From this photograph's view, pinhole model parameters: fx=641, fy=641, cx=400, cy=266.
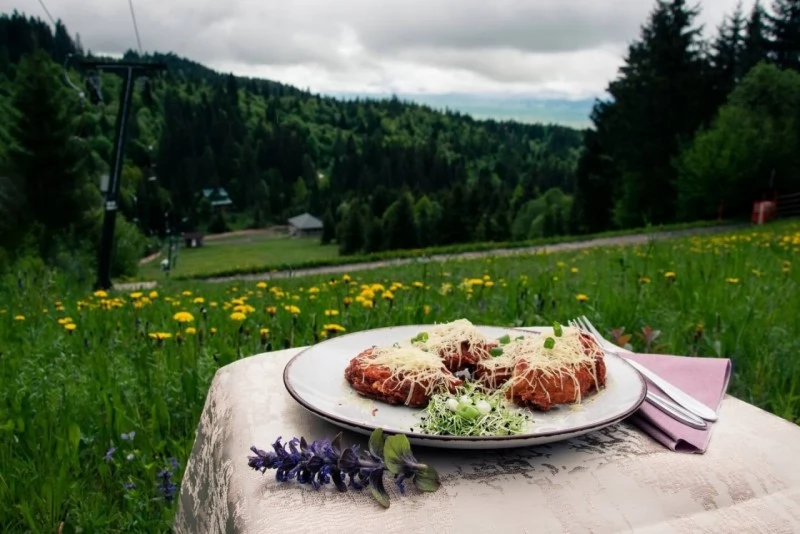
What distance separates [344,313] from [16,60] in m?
82.5

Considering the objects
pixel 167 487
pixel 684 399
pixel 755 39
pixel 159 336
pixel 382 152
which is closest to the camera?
pixel 684 399

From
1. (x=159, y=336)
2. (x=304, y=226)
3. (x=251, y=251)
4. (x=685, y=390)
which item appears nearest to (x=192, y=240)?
(x=251, y=251)

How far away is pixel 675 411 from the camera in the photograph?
123cm

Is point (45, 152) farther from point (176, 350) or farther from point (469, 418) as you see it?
point (469, 418)

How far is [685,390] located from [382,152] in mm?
115688

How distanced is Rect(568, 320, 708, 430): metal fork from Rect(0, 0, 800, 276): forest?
12.4 m

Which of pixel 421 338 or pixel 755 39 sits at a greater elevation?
pixel 755 39

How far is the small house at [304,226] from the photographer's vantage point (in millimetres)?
105625

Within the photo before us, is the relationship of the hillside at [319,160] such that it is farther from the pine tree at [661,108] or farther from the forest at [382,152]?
the pine tree at [661,108]

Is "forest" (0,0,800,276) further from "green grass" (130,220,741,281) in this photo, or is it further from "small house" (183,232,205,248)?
"green grass" (130,220,741,281)

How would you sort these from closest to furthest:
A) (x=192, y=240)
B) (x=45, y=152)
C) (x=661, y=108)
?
1. (x=45, y=152)
2. (x=661, y=108)
3. (x=192, y=240)

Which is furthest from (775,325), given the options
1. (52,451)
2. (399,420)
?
(52,451)

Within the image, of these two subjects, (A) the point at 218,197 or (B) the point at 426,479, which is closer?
(B) the point at 426,479

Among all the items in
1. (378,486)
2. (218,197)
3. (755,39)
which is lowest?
(218,197)
